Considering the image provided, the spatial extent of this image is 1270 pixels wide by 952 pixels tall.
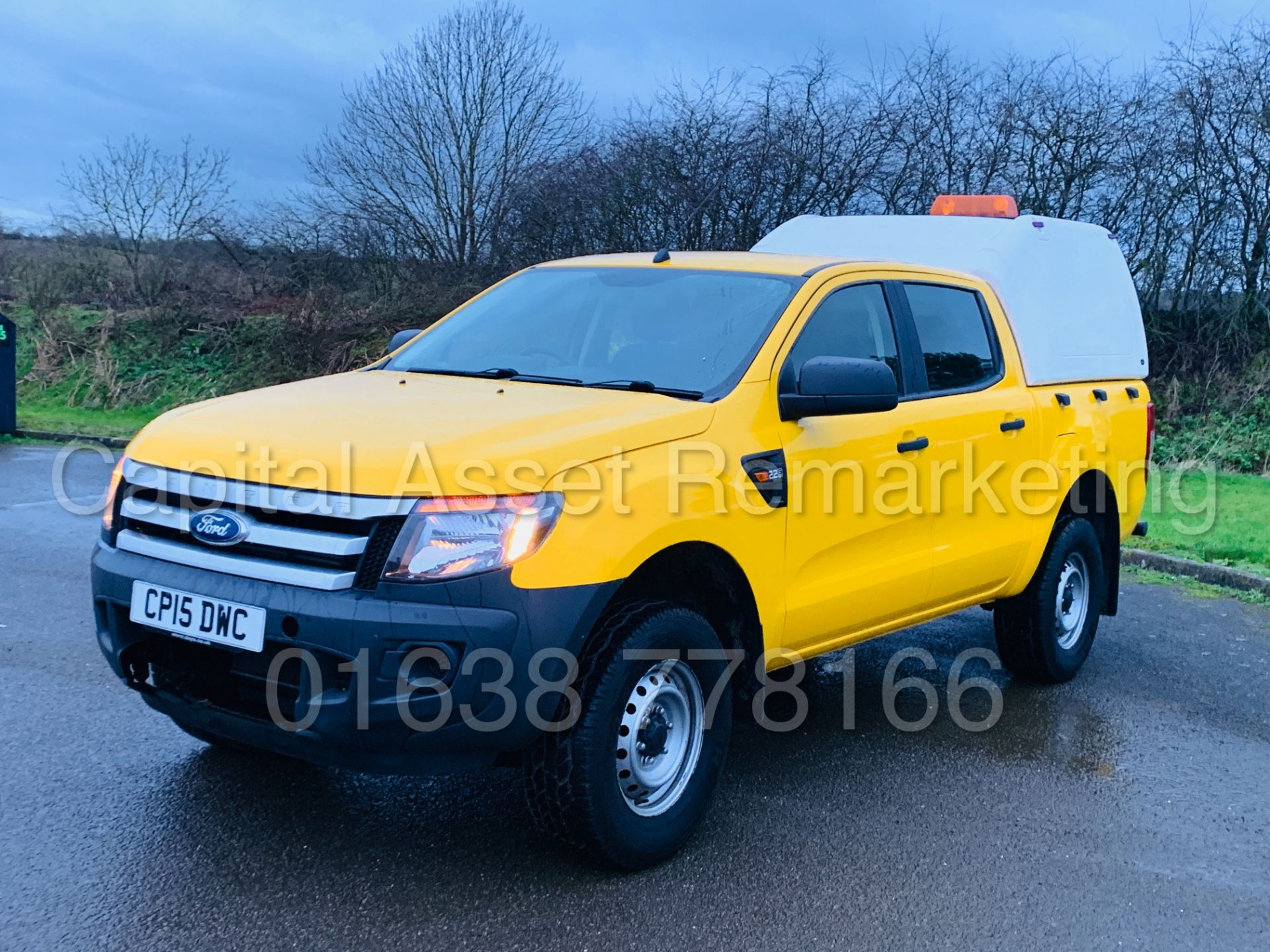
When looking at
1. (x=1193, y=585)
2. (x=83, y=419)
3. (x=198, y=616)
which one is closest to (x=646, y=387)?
(x=198, y=616)

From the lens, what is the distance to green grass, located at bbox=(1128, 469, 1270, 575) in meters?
9.22

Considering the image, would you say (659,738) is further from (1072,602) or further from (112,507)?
(1072,602)

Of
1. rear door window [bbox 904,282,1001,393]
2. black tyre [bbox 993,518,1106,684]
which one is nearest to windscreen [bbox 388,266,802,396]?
rear door window [bbox 904,282,1001,393]

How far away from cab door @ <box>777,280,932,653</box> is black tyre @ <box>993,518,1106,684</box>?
3.76 ft

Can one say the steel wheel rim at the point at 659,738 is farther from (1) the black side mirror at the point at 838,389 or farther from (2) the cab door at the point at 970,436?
(2) the cab door at the point at 970,436

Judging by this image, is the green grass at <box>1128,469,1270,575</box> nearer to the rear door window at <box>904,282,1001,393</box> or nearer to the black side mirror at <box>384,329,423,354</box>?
the rear door window at <box>904,282,1001,393</box>

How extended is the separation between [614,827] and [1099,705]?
3.19 metres

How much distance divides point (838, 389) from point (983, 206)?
3001 millimetres

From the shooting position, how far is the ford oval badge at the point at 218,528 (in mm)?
3555

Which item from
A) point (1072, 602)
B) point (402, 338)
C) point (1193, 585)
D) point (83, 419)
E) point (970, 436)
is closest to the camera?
point (970, 436)

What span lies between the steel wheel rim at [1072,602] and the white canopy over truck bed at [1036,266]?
36.7 inches

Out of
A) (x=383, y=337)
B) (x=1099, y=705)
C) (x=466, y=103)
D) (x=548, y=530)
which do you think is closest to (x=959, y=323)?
(x=1099, y=705)

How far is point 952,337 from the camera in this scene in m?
5.51

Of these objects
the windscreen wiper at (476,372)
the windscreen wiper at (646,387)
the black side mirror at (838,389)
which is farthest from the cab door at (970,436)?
the windscreen wiper at (476,372)
